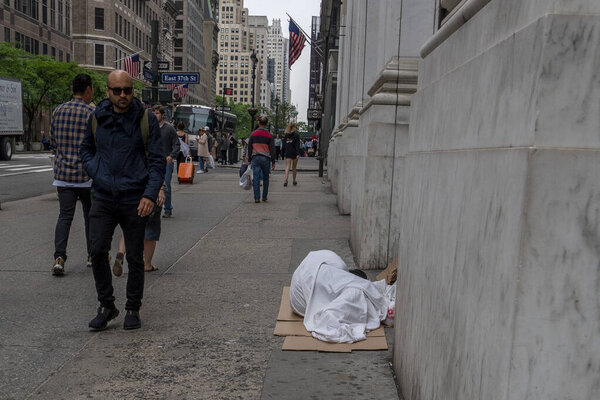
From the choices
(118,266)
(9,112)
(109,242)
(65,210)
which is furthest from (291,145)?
(9,112)

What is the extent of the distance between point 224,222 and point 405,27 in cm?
584

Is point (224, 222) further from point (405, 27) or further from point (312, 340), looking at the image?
point (312, 340)

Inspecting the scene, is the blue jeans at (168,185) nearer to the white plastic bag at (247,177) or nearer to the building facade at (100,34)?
the white plastic bag at (247,177)

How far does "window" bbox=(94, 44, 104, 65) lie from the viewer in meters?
74.4

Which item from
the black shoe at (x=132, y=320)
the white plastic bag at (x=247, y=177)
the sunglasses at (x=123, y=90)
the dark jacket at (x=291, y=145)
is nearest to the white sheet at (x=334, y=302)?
the black shoe at (x=132, y=320)

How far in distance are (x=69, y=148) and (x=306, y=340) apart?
12.0 feet

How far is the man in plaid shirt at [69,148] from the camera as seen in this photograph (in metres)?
6.67

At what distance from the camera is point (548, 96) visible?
1.71 meters

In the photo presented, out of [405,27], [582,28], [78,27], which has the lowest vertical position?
[582,28]

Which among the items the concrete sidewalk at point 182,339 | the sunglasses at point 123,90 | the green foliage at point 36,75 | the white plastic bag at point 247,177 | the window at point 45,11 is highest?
the window at point 45,11

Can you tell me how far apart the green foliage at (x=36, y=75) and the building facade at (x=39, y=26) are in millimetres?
2416

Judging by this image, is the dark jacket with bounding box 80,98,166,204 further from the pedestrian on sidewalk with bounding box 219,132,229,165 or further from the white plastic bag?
the pedestrian on sidewalk with bounding box 219,132,229,165

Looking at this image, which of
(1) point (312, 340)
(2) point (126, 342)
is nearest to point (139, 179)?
(2) point (126, 342)

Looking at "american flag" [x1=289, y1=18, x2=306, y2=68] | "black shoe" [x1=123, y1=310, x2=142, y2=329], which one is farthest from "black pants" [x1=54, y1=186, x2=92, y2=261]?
"american flag" [x1=289, y1=18, x2=306, y2=68]
